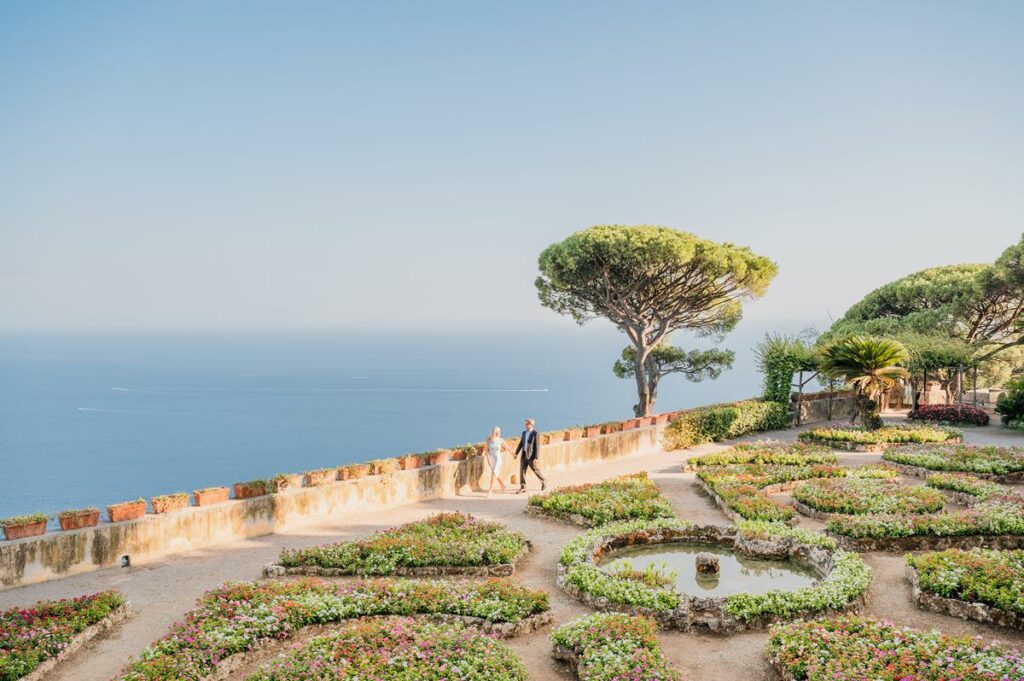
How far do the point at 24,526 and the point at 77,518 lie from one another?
702 mm

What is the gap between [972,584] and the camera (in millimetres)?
9062

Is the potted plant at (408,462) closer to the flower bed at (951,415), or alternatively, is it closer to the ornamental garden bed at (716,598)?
the ornamental garden bed at (716,598)

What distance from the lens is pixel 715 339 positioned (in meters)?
37.8

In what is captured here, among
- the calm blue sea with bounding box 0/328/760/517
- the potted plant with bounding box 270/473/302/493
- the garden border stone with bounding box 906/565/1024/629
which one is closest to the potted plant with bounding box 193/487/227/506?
the potted plant with bounding box 270/473/302/493

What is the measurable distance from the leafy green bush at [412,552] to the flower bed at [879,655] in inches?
180

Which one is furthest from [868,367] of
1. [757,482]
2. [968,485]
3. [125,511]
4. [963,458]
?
[125,511]

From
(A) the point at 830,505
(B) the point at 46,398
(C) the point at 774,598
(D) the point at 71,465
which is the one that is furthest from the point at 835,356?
(B) the point at 46,398

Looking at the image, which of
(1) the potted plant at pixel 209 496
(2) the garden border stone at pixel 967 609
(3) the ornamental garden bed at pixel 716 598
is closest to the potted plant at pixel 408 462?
(1) the potted plant at pixel 209 496

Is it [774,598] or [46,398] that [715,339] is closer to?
[774,598]

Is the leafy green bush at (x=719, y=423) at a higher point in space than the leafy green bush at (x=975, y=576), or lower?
higher

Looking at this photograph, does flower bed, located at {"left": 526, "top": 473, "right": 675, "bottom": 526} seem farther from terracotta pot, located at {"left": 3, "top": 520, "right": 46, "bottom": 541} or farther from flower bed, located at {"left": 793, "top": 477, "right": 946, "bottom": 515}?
terracotta pot, located at {"left": 3, "top": 520, "right": 46, "bottom": 541}

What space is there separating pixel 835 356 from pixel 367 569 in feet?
59.6

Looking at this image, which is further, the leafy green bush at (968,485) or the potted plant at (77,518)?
the leafy green bush at (968,485)

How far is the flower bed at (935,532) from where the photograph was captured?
11648 mm
